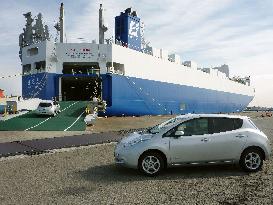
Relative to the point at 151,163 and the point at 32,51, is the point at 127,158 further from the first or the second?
the point at 32,51

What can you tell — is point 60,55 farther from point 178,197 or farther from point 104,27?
point 178,197

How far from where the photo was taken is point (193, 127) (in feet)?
28.5

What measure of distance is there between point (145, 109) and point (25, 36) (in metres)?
16.5

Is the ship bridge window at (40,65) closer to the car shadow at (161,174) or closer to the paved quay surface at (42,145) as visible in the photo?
the paved quay surface at (42,145)

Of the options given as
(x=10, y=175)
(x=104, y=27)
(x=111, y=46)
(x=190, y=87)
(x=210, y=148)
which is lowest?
(x=10, y=175)

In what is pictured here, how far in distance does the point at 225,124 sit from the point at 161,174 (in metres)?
2.09

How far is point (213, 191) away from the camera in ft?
22.3

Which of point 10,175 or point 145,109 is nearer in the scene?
point 10,175

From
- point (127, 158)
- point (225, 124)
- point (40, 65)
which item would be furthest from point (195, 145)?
point (40, 65)

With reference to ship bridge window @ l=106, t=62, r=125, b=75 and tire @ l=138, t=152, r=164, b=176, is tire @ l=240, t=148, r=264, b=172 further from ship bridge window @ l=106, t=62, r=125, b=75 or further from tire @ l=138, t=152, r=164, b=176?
ship bridge window @ l=106, t=62, r=125, b=75

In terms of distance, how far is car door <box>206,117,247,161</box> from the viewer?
28.0ft

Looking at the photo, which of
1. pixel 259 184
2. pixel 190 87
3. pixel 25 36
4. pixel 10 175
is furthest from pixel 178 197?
pixel 190 87

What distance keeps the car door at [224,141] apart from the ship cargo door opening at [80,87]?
914 inches

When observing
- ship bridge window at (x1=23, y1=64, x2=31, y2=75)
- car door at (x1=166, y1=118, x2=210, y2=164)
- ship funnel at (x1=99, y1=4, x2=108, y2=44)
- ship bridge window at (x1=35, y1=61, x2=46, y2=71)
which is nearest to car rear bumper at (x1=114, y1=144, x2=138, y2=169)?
car door at (x1=166, y1=118, x2=210, y2=164)
